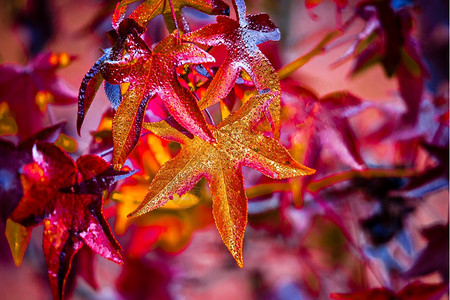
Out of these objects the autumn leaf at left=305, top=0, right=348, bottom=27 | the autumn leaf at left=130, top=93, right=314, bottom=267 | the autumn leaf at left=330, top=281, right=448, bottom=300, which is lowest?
the autumn leaf at left=330, top=281, right=448, bottom=300

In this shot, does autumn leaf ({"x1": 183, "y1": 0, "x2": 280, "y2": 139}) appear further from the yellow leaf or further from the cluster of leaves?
the yellow leaf

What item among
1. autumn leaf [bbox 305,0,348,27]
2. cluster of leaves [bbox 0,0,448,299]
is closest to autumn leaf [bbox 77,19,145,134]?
cluster of leaves [bbox 0,0,448,299]

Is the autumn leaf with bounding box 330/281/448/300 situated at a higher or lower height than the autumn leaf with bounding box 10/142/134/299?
lower

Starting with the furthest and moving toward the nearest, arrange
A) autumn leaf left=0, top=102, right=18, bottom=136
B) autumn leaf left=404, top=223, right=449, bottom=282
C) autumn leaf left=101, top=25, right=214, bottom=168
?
autumn leaf left=404, top=223, right=449, bottom=282
autumn leaf left=0, top=102, right=18, bottom=136
autumn leaf left=101, top=25, right=214, bottom=168

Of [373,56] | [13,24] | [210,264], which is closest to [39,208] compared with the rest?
[13,24]

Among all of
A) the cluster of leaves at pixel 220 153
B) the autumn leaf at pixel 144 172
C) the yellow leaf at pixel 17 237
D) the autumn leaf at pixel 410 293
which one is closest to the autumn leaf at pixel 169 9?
the cluster of leaves at pixel 220 153

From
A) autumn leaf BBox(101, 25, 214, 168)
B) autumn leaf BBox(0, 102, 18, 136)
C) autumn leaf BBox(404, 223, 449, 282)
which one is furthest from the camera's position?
autumn leaf BBox(404, 223, 449, 282)

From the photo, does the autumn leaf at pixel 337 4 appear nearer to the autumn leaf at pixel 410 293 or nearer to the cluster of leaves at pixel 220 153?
the cluster of leaves at pixel 220 153

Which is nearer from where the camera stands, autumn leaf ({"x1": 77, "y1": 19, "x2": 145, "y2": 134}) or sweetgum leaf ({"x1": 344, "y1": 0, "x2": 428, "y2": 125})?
autumn leaf ({"x1": 77, "y1": 19, "x2": 145, "y2": 134})
